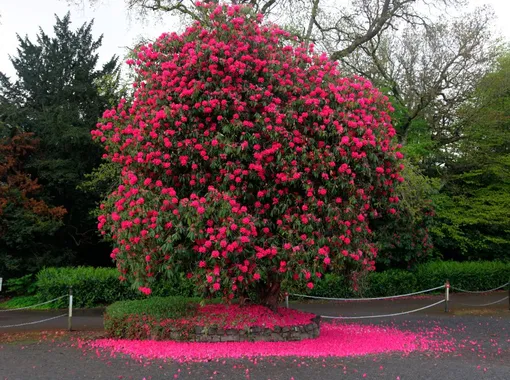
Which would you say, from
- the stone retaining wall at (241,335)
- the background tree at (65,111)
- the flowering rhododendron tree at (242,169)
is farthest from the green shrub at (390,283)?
the background tree at (65,111)

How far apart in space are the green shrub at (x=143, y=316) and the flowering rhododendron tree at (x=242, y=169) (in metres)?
0.82

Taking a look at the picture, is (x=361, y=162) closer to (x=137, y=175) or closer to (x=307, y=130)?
(x=307, y=130)

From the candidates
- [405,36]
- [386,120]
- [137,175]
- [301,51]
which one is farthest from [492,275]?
[137,175]

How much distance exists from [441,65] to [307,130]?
610 inches

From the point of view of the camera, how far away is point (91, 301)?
15062mm

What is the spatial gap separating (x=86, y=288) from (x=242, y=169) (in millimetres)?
8870

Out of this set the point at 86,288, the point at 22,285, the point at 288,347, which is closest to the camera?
the point at 288,347

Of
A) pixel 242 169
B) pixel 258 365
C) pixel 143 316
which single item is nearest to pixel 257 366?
pixel 258 365

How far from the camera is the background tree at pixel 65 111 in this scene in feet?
60.4

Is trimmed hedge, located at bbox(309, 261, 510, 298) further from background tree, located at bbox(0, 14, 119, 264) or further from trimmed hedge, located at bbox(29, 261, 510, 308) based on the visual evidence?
background tree, located at bbox(0, 14, 119, 264)

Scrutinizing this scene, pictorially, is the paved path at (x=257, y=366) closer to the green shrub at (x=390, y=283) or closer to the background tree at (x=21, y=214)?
the background tree at (x=21, y=214)

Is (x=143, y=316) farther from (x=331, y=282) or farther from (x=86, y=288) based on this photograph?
(x=331, y=282)

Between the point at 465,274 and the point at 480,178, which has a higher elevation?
the point at 480,178

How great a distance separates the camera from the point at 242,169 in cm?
844
